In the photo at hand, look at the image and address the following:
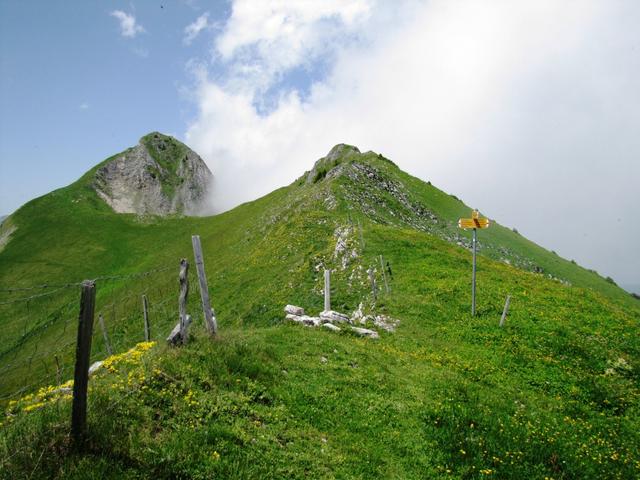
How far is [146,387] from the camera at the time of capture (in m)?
8.68

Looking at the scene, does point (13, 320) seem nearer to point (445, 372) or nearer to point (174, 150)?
point (445, 372)

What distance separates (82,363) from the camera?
7.00 metres

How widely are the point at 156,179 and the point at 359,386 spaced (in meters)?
133

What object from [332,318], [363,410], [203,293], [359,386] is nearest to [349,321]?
[332,318]

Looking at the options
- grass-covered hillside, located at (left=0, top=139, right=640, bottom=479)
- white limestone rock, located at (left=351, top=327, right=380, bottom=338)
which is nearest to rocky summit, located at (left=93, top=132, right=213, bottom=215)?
grass-covered hillside, located at (left=0, top=139, right=640, bottom=479)

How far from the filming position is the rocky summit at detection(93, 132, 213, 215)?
11331 centimetres

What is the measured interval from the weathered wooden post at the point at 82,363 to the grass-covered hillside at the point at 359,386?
0.23m

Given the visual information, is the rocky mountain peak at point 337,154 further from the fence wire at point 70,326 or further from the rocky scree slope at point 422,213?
the fence wire at point 70,326

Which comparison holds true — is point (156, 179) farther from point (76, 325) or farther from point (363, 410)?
point (363, 410)

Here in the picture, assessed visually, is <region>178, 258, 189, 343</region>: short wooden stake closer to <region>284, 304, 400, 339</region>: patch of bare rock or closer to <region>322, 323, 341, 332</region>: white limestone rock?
<region>284, 304, 400, 339</region>: patch of bare rock

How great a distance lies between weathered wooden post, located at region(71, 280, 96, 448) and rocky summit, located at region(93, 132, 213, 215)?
341 ft

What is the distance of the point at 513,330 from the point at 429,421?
11.4 meters

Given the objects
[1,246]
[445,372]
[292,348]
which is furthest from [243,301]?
[1,246]

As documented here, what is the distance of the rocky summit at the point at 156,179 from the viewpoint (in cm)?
11331
